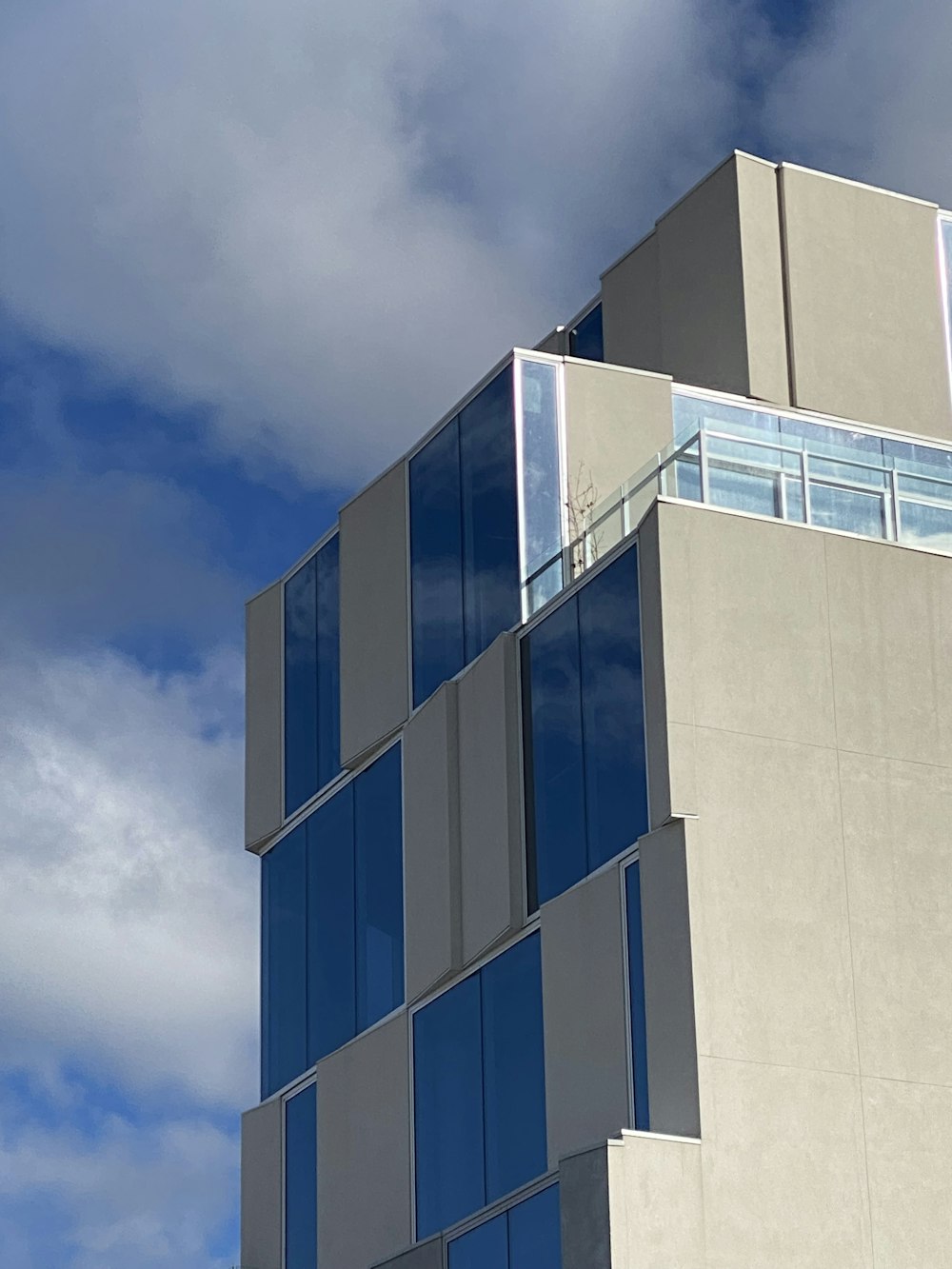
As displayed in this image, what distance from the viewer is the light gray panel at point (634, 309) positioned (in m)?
36.6

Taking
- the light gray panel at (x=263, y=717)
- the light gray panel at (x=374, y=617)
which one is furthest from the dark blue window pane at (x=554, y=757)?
the light gray panel at (x=263, y=717)

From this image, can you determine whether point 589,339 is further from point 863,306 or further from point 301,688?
point 301,688

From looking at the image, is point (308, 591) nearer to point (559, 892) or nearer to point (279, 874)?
point (279, 874)

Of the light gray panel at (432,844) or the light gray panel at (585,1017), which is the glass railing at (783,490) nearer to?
the light gray panel at (432,844)

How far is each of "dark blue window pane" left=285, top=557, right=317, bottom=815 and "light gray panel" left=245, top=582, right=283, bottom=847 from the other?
1.03 ft

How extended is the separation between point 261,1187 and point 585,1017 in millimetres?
11096

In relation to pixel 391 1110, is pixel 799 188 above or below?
above

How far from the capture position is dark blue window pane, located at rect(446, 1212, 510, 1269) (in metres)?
27.7

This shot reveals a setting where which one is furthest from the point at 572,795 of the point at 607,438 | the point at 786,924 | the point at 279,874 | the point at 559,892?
the point at 279,874

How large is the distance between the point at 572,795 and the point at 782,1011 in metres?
4.41

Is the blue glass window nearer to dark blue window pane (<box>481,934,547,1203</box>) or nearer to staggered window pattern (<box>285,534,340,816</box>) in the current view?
staggered window pattern (<box>285,534,340,816</box>)

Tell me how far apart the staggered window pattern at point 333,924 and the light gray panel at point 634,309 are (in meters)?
7.78

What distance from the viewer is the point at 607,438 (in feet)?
107

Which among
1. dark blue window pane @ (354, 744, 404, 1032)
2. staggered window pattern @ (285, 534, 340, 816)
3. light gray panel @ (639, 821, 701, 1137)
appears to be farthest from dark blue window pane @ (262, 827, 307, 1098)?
light gray panel @ (639, 821, 701, 1137)
